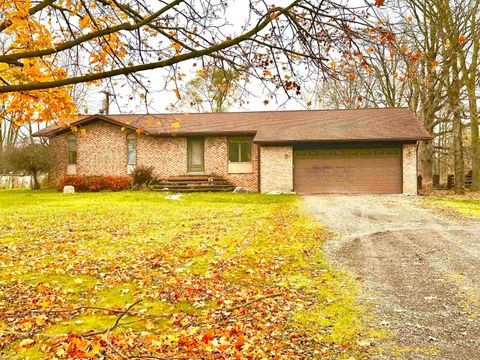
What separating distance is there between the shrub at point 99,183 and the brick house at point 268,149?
1277 mm

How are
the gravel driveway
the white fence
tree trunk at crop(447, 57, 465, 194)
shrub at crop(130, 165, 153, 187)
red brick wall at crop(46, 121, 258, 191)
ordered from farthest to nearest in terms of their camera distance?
the white fence
red brick wall at crop(46, 121, 258, 191)
shrub at crop(130, 165, 153, 187)
tree trunk at crop(447, 57, 465, 194)
the gravel driveway

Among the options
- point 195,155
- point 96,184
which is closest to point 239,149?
point 195,155

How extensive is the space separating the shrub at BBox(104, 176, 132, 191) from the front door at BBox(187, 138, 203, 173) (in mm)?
3908

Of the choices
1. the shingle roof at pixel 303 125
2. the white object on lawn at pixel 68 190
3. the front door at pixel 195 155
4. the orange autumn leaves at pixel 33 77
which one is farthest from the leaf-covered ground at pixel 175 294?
the front door at pixel 195 155

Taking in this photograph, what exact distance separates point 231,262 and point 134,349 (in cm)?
327

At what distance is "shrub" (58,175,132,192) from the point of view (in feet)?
77.9

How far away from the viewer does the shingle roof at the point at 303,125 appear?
71.3ft

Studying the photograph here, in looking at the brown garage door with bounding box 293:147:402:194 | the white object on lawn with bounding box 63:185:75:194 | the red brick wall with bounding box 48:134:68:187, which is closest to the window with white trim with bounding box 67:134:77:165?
the red brick wall with bounding box 48:134:68:187

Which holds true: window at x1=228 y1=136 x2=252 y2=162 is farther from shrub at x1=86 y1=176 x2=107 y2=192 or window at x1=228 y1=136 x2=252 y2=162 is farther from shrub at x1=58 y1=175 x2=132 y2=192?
shrub at x1=86 y1=176 x2=107 y2=192

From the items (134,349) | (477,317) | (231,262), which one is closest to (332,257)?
(231,262)

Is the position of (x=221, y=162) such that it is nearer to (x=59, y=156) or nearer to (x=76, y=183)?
(x=76, y=183)

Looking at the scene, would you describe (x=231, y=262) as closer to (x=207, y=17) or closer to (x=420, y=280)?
(x=420, y=280)

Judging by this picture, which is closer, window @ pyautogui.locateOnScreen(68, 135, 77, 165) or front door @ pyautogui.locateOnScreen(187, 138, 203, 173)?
front door @ pyautogui.locateOnScreen(187, 138, 203, 173)

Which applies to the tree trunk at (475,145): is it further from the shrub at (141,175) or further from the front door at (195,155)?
the shrub at (141,175)
